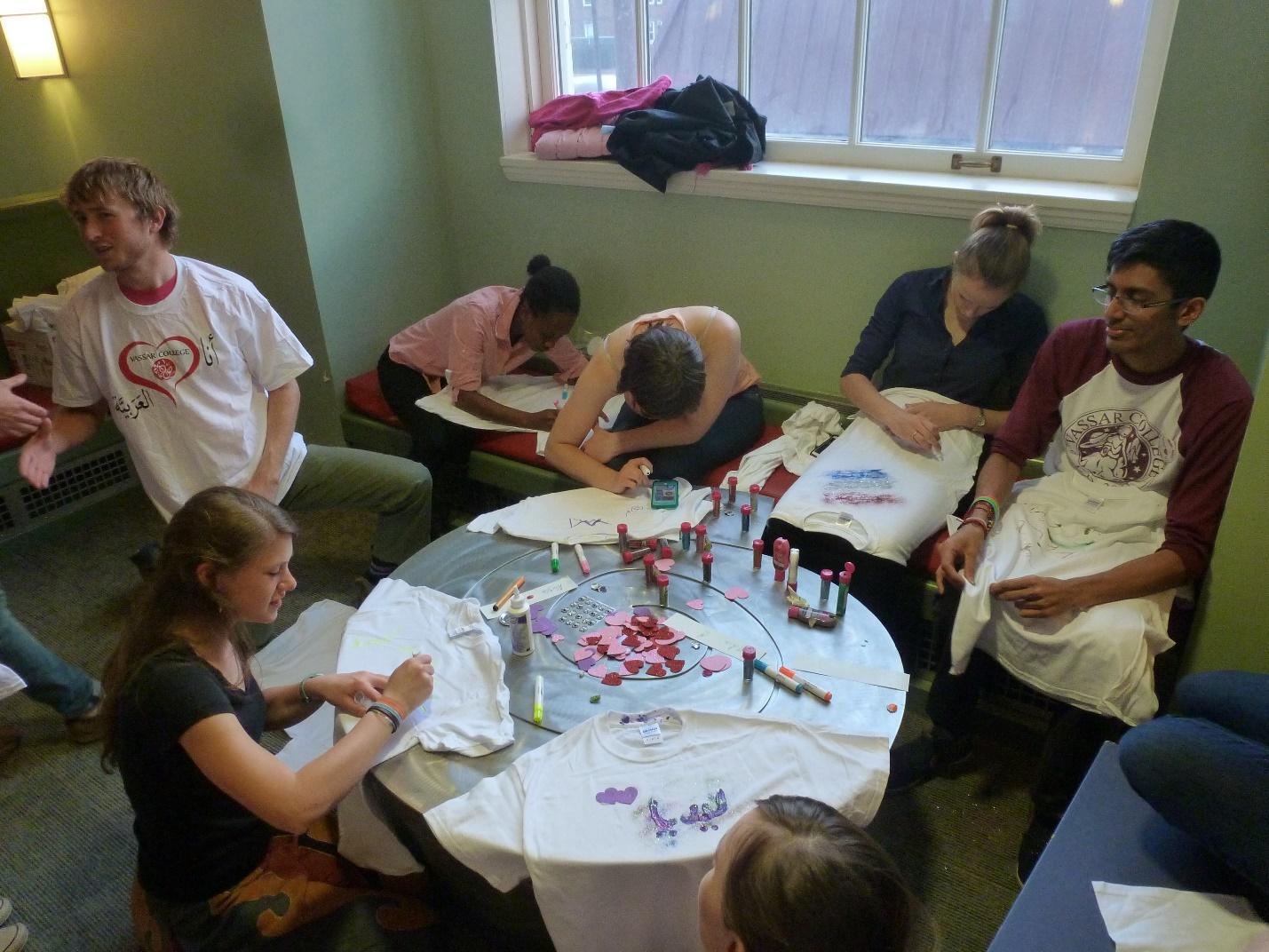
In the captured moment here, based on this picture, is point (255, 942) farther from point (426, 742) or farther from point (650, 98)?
point (650, 98)

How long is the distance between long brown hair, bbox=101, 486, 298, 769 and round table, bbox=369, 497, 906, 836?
366mm

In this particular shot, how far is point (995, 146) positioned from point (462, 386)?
1667 millimetres

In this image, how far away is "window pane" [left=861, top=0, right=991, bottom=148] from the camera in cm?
233

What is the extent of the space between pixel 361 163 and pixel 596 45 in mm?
878

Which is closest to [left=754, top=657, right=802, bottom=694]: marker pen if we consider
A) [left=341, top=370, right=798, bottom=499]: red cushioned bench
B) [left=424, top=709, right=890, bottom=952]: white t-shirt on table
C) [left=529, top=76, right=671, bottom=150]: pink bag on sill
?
[left=424, top=709, right=890, bottom=952]: white t-shirt on table

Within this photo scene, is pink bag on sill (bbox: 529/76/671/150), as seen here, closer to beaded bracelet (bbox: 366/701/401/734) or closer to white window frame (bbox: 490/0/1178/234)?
white window frame (bbox: 490/0/1178/234)

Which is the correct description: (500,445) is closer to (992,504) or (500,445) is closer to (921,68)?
(992,504)

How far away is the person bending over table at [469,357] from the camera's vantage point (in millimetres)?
2611

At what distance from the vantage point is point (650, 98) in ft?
9.02

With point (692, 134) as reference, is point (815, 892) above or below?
below

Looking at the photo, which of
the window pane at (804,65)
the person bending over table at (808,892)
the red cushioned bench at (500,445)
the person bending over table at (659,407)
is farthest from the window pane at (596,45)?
the person bending over table at (808,892)

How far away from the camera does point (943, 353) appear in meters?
2.28

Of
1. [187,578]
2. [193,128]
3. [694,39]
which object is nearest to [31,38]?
[193,128]

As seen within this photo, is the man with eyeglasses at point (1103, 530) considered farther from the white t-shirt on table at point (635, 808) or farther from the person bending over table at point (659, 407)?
the person bending over table at point (659, 407)
